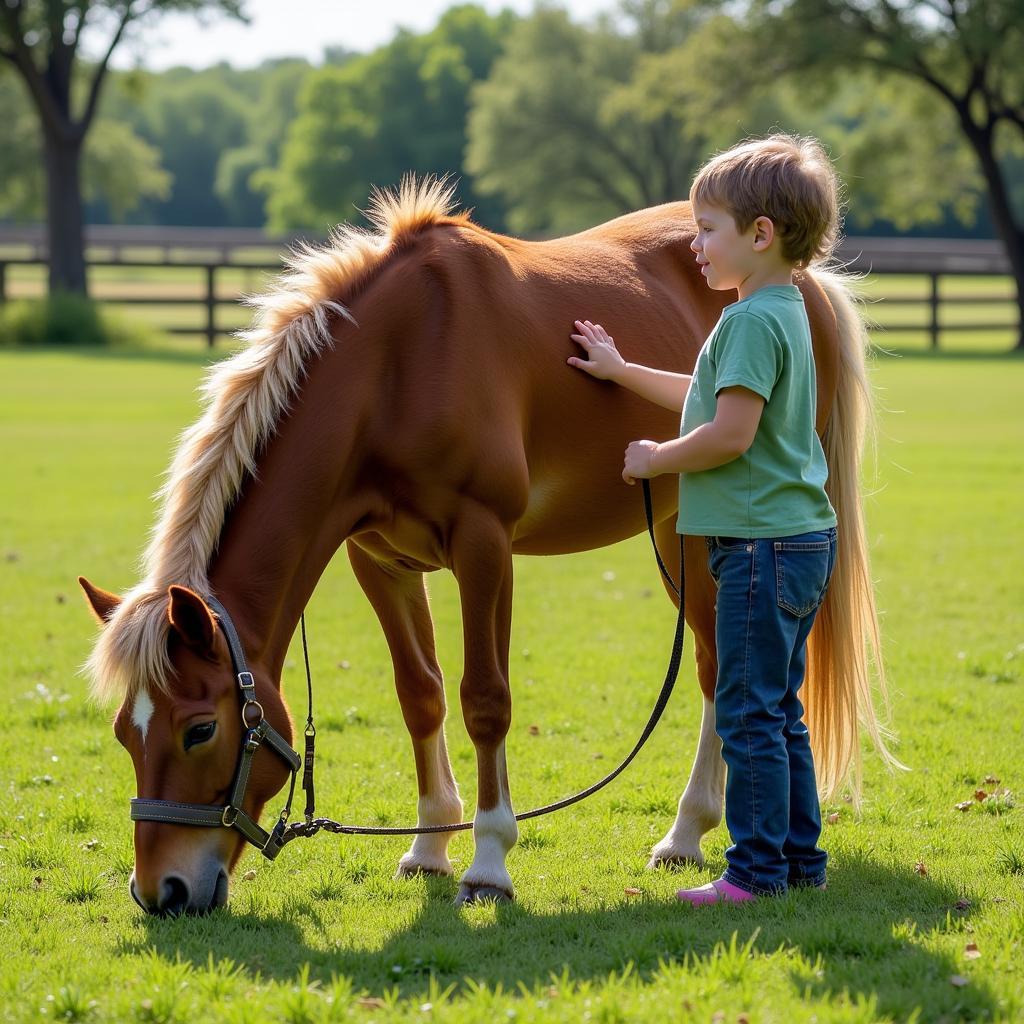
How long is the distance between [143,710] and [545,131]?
190 feet

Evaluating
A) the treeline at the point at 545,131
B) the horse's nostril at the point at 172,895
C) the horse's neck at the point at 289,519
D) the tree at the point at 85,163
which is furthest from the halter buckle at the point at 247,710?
the tree at the point at 85,163

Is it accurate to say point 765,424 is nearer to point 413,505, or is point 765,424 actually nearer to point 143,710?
point 413,505

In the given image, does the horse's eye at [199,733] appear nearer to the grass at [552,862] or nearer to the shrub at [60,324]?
the grass at [552,862]

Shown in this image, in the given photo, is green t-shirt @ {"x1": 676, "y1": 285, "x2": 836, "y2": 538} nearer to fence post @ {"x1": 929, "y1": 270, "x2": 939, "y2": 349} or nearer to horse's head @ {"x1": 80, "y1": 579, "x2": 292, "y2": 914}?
horse's head @ {"x1": 80, "y1": 579, "x2": 292, "y2": 914}

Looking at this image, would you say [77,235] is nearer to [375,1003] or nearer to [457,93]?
[375,1003]

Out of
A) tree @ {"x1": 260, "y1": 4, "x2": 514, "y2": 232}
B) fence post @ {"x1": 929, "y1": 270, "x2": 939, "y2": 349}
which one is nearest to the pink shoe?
fence post @ {"x1": 929, "y1": 270, "x2": 939, "y2": 349}

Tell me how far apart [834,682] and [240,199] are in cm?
11356

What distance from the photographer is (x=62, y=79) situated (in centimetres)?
3097

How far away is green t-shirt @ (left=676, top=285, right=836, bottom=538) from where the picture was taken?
144 inches

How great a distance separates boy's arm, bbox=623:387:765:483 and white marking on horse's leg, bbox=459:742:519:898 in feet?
3.43

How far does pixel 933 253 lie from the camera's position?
2311 inches

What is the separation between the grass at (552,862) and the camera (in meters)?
3.18

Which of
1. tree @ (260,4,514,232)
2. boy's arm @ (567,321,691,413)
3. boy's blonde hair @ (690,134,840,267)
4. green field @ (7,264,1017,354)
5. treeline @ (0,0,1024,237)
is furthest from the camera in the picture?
tree @ (260,4,514,232)

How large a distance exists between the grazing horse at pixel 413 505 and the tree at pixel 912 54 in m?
29.5
